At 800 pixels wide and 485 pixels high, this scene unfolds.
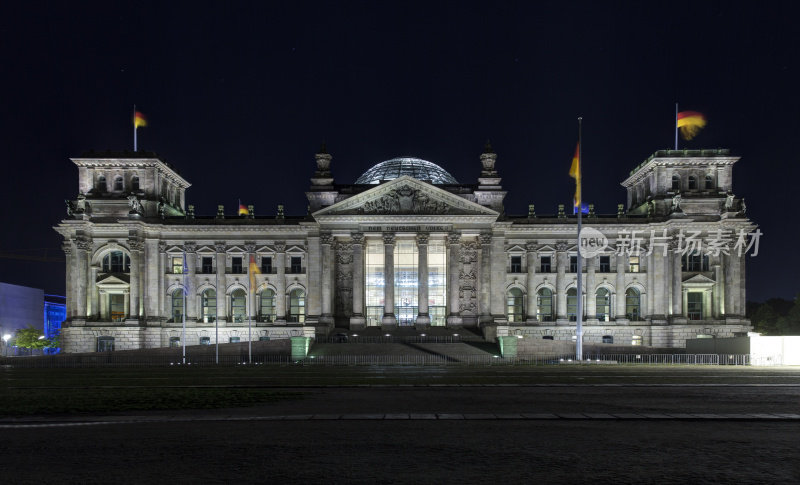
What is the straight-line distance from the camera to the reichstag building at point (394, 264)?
83.9 meters

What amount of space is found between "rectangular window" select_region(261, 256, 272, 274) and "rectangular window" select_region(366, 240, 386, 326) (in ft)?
41.8

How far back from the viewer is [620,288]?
88.8m

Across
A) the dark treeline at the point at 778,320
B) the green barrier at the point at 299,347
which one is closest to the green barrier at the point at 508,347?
the green barrier at the point at 299,347

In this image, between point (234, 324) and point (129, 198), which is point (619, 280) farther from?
point (129, 198)

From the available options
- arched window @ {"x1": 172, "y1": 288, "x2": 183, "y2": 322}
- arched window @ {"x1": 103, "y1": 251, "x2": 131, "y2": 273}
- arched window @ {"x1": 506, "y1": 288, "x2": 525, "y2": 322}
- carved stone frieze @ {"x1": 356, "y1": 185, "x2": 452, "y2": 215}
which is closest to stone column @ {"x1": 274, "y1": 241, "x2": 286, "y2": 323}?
arched window @ {"x1": 172, "y1": 288, "x2": 183, "y2": 322}

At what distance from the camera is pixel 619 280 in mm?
88750

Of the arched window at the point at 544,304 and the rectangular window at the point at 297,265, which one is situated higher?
the rectangular window at the point at 297,265

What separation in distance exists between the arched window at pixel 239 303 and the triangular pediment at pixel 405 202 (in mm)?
16374

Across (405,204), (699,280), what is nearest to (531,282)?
(405,204)

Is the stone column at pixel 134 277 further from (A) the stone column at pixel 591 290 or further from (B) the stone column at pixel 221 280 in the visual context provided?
(A) the stone column at pixel 591 290

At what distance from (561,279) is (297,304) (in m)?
33.9

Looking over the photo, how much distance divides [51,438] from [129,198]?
248 ft

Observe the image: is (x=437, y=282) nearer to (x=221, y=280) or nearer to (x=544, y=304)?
(x=544, y=304)

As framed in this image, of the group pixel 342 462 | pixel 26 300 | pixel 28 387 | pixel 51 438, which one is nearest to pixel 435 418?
pixel 342 462
